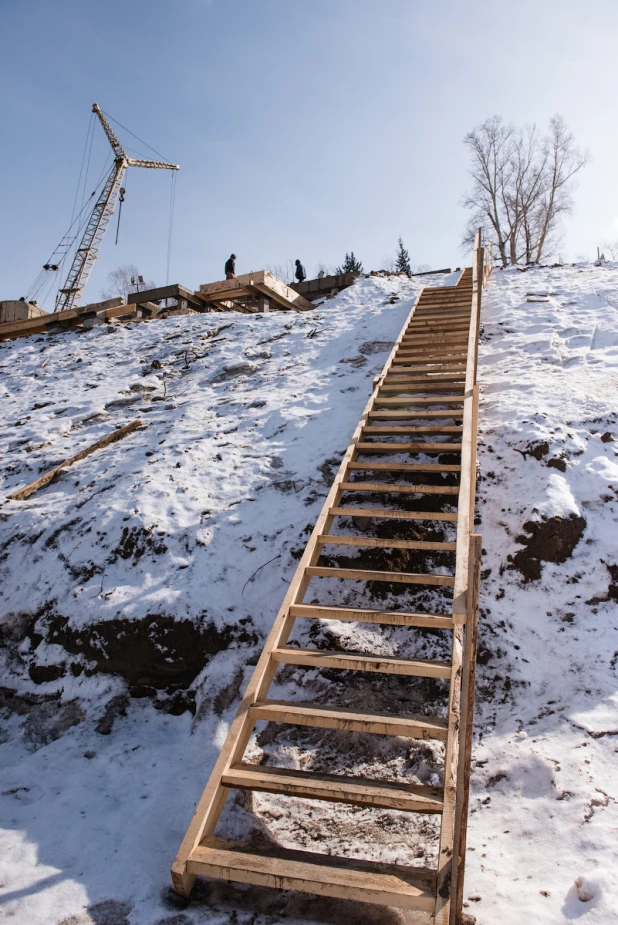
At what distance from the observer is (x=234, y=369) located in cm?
883

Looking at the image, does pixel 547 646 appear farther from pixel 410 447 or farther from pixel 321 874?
pixel 321 874

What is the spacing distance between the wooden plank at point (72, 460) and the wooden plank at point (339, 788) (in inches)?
167

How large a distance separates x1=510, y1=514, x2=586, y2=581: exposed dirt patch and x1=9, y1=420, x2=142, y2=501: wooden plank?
4.80 m

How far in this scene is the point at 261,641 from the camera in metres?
3.97

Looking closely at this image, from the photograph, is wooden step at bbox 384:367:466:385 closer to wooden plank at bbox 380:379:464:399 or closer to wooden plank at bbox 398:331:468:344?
wooden plank at bbox 380:379:464:399

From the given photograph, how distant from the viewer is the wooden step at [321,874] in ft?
7.10

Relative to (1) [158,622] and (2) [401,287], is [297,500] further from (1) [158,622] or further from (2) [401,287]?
(2) [401,287]

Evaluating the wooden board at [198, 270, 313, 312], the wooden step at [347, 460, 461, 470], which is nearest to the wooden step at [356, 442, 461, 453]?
the wooden step at [347, 460, 461, 470]

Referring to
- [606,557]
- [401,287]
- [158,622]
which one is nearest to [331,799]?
[158,622]

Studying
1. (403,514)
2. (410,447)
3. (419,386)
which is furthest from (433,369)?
(403,514)

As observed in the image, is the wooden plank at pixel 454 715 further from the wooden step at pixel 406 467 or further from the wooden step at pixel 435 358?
the wooden step at pixel 435 358

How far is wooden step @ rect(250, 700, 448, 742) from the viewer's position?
106 inches

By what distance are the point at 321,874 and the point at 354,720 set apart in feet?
2.23

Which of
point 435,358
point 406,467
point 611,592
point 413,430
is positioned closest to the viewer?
point 611,592
